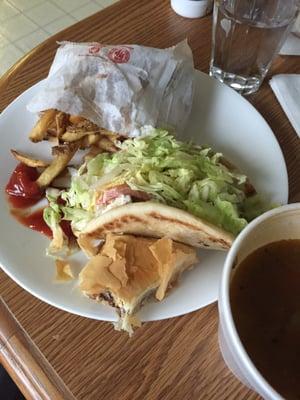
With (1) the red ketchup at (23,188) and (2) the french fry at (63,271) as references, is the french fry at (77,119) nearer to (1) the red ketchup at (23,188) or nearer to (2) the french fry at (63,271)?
(1) the red ketchup at (23,188)

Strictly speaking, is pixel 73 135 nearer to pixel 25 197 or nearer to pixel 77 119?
pixel 77 119

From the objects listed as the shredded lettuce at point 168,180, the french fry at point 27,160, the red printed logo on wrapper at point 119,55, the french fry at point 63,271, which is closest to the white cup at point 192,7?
the red printed logo on wrapper at point 119,55

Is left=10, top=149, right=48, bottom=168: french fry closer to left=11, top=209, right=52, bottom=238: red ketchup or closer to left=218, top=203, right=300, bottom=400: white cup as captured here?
left=11, top=209, right=52, bottom=238: red ketchup

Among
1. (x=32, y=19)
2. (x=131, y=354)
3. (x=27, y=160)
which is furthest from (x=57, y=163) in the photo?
(x=32, y=19)

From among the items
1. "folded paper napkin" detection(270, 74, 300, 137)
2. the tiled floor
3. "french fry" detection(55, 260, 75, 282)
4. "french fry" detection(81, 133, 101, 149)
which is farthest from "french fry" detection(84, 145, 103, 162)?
the tiled floor

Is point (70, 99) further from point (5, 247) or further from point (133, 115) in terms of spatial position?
point (5, 247)

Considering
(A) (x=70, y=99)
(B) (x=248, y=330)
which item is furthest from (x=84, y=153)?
(B) (x=248, y=330)

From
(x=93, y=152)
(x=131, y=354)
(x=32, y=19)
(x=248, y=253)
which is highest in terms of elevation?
(x=248, y=253)
